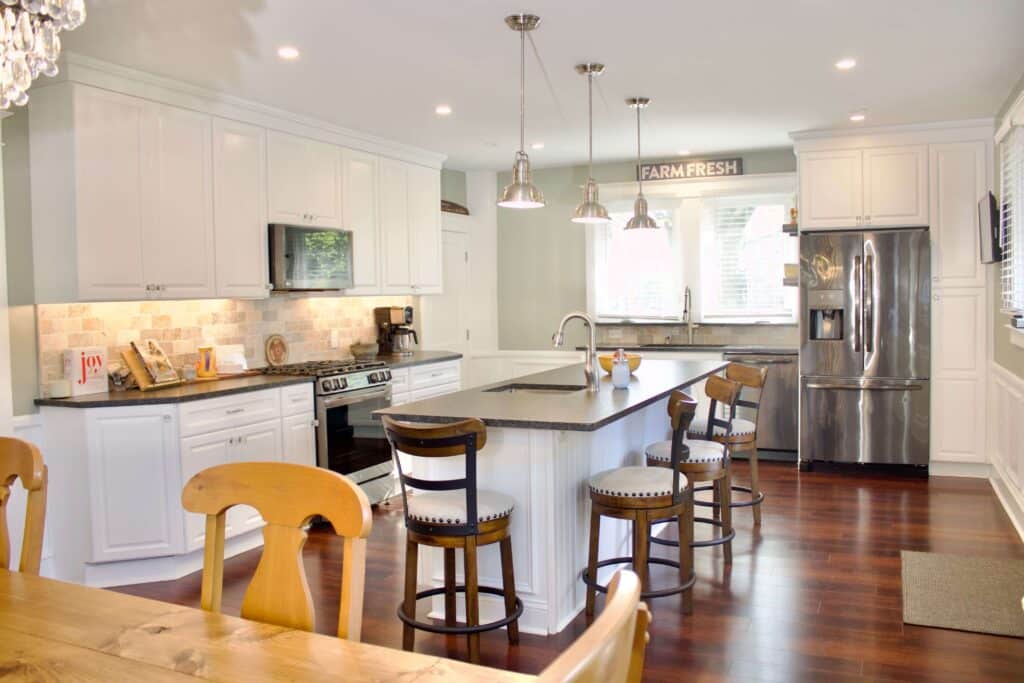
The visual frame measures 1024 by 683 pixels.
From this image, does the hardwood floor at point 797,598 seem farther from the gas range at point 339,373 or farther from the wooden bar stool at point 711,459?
the gas range at point 339,373

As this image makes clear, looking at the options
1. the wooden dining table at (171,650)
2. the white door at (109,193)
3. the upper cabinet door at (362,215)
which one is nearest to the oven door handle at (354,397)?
the upper cabinet door at (362,215)

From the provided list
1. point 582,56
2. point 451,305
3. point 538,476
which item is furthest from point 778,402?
point 538,476

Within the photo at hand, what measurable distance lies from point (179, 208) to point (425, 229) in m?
2.53

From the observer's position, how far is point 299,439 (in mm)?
5133

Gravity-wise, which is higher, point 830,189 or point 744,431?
point 830,189

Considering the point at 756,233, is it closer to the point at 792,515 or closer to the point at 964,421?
the point at 964,421

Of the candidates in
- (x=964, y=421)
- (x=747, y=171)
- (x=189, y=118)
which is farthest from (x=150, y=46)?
(x=964, y=421)

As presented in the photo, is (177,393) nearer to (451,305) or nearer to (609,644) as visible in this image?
(451,305)

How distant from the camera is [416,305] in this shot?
742 cm

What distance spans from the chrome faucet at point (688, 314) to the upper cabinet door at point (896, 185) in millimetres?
1679

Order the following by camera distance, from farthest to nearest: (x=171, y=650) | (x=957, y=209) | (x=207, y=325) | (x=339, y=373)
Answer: (x=957, y=209)
(x=339, y=373)
(x=207, y=325)
(x=171, y=650)

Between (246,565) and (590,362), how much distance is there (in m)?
2.11

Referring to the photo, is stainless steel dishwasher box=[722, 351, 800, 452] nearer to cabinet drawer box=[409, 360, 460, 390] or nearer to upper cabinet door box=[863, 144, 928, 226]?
upper cabinet door box=[863, 144, 928, 226]

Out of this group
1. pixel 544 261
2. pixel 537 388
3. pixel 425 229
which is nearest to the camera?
pixel 537 388
